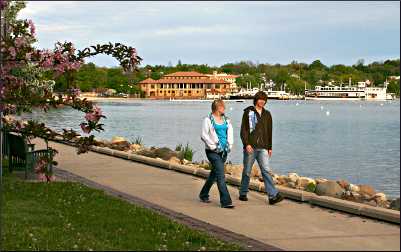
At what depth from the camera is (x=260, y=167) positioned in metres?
11.9

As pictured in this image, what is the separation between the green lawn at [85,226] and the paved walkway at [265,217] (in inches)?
31.8

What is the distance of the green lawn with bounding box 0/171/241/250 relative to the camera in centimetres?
805

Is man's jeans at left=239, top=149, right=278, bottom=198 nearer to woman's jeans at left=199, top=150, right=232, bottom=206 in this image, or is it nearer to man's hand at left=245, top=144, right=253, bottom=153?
man's hand at left=245, top=144, right=253, bottom=153

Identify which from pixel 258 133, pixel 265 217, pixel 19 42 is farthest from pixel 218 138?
pixel 19 42

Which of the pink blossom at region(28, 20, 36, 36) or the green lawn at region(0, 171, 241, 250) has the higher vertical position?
the pink blossom at region(28, 20, 36, 36)

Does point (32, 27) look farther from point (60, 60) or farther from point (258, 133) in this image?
point (258, 133)

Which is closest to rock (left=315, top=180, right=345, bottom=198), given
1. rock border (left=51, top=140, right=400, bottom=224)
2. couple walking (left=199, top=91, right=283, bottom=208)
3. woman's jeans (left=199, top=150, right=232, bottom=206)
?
rock border (left=51, top=140, right=400, bottom=224)

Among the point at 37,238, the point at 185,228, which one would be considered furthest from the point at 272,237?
the point at 37,238

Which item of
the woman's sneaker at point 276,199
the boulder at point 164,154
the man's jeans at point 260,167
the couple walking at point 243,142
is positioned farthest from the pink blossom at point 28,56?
the boulder at point 164,154

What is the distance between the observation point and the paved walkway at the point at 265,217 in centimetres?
853

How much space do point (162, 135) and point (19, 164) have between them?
3577 centimetres

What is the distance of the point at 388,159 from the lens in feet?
114

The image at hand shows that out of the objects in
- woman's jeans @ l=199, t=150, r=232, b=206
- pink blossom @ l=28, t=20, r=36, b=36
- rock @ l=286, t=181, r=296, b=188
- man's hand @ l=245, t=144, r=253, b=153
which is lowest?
rock @ l=286, t=181, r=296, b=188

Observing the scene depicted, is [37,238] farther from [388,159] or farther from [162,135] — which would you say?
[162,135]
